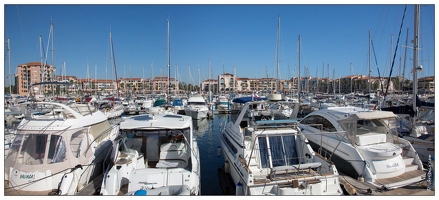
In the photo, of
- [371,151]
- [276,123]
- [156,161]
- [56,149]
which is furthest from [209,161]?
[56,149]

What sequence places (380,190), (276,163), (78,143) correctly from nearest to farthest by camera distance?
(380,190) → (78,143) → (276,163)

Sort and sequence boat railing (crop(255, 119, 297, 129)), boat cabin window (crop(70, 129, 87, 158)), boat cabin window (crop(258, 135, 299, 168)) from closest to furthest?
boat cabin window (crop(70, 129, 87, 158)) → boat cabin window (crop(258, 135, 299, 168)) → boat railing (crop(255, 119, 297, 129))

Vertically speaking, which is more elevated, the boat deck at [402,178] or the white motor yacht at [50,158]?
the white motor yacht at [50,158]

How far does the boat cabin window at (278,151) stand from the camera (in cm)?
993

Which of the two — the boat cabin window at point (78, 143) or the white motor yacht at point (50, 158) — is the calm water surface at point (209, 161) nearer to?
the white motor yacht at point (50, 158)

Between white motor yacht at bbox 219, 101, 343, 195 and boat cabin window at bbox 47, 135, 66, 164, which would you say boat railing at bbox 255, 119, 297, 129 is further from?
boat cabin window at bbox 47, 135, 66, 164

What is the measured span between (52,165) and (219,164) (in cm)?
833

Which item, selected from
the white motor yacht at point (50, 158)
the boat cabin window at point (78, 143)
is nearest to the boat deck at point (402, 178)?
the white motor yacht at point (50, 158)

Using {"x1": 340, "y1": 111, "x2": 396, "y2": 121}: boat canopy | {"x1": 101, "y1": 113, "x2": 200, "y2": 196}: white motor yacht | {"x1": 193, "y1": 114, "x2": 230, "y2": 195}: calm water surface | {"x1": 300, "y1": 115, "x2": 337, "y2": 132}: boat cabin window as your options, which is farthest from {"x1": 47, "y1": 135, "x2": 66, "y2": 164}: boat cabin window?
{"x1": 340, "y1": 111, "x2": 396, "y2": 121}: boat canopy

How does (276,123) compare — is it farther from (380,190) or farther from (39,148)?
(39,148)

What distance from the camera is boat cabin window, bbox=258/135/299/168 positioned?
32.6ft

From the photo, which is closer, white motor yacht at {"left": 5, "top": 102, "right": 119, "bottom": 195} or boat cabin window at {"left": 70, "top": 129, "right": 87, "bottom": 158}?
white motor yacht at {"left": 5, "top": 102, "right": 119, "bottom": 195}

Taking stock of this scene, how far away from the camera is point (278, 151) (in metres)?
10.1

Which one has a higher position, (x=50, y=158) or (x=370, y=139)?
(x=370, y=139)
